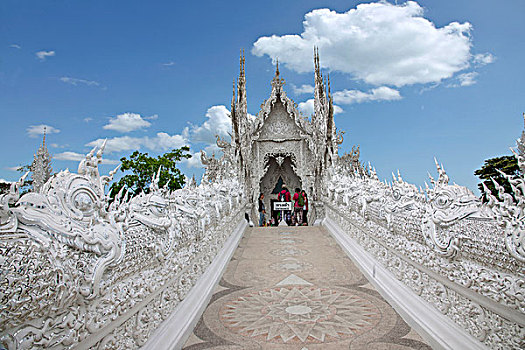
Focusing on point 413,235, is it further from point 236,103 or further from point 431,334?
point 236,103

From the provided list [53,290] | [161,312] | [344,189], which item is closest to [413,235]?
[161,312]

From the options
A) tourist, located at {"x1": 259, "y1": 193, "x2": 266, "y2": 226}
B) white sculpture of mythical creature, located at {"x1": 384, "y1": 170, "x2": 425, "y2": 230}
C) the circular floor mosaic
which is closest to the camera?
the circular floor mosaic

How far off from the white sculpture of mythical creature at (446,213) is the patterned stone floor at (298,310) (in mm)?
702

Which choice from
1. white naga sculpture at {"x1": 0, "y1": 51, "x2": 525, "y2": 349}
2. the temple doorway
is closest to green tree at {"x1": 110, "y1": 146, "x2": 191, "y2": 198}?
the temple doorway

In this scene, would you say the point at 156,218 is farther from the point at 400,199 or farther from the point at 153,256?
the point at 400,199

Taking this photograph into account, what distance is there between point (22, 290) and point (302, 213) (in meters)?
8.95

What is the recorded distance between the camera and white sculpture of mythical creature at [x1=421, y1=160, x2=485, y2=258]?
7.60 ft

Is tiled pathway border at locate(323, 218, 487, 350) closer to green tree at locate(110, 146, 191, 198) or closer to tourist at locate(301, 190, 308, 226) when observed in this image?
tourist at locate(301, 190, 308, 226)

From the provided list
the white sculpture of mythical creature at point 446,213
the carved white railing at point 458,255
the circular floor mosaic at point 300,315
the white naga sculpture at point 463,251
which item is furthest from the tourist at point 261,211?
the white sculpture of mythical creature at point 446,213

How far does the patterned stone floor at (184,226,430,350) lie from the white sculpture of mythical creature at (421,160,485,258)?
27.6 inches

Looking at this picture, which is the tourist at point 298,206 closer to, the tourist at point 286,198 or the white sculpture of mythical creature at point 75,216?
the tourist at point 286,198

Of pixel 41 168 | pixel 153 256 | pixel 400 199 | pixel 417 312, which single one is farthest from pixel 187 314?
pixel 41 168

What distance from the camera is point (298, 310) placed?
3.03 m

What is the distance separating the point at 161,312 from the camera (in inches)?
94.7
